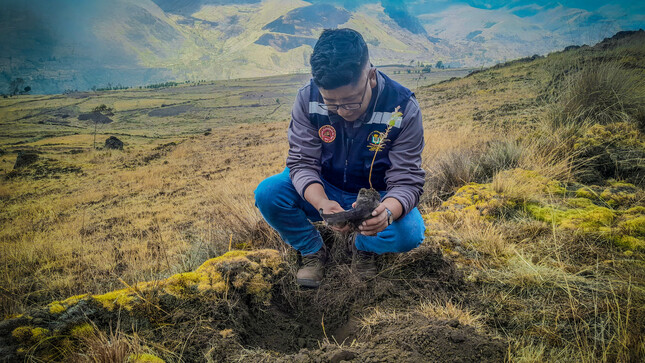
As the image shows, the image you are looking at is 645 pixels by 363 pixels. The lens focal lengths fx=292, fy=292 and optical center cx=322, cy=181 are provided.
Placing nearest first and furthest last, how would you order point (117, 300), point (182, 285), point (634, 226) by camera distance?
point (117, 300) < point (182, 285) < point (634, 226)

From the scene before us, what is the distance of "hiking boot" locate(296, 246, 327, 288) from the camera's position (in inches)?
81.5

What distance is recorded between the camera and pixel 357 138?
2074 mm

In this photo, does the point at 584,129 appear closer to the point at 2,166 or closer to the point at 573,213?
the point at 573,213

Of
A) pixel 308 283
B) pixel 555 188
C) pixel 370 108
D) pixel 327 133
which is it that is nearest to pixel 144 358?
pixel 308 283

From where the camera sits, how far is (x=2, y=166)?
1716 centimetres

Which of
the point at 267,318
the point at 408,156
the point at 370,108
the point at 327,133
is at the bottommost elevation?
the point at 267,318

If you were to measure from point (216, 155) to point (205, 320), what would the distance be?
16.4 m

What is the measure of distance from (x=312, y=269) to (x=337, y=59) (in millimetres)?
1436

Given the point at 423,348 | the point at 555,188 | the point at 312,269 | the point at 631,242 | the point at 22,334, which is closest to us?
the point at 423,348

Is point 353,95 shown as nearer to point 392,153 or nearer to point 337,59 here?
point 337,59

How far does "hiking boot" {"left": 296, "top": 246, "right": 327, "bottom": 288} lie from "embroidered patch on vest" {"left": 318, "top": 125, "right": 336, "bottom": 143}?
2.85ft

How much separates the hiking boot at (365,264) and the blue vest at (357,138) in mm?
515

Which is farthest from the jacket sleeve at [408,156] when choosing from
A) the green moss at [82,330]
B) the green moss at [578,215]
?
the green moss at [82,330]

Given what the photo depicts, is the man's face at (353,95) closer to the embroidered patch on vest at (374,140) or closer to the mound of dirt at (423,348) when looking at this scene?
the embroidered patch on vest at (374,140)
